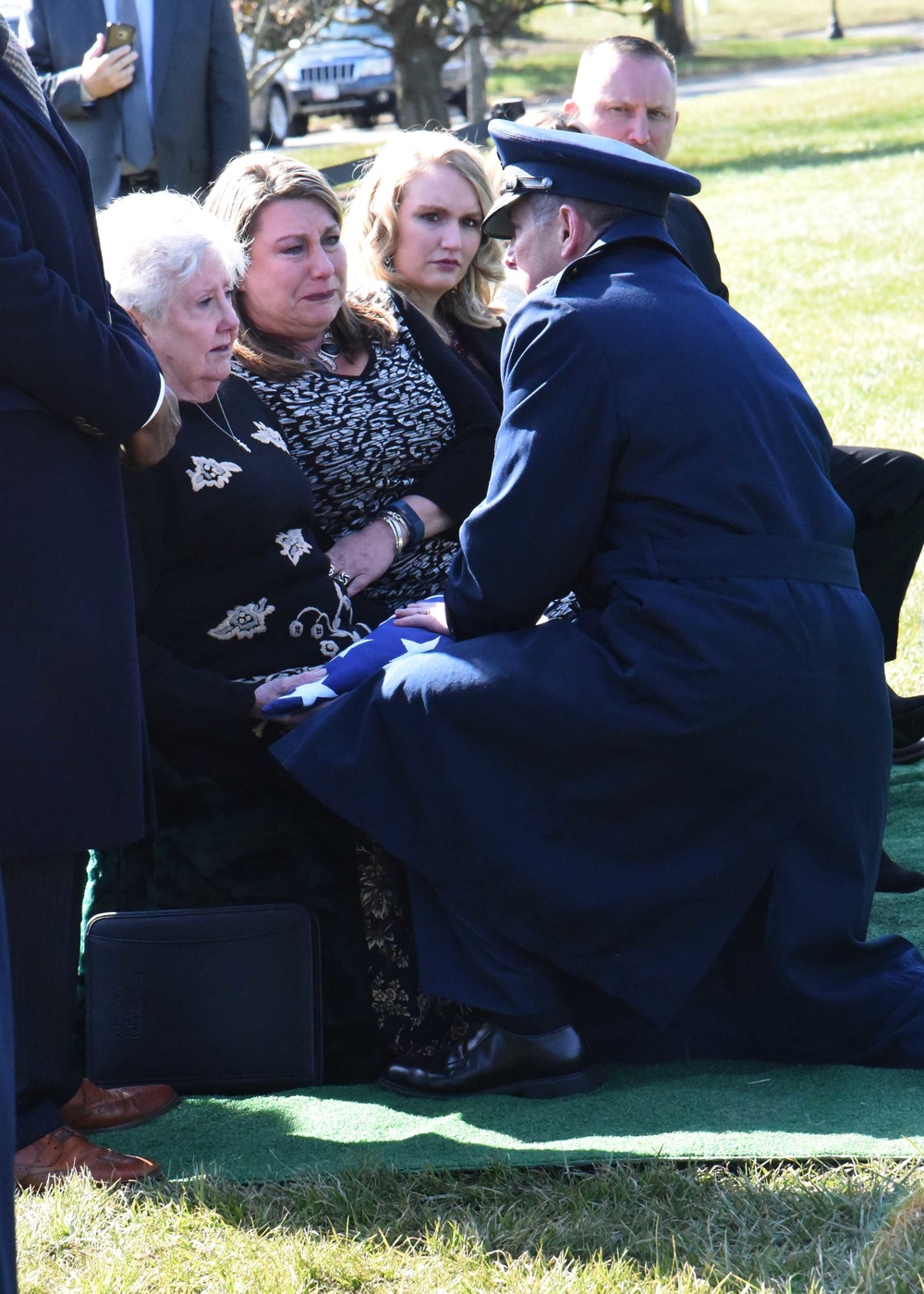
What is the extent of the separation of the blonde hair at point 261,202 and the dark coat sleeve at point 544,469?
925 mm

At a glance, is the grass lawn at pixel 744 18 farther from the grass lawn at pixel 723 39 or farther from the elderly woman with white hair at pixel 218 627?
the elderly woman with white hair at pixel 218 627

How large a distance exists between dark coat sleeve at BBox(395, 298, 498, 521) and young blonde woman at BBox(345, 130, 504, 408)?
219 millimetres

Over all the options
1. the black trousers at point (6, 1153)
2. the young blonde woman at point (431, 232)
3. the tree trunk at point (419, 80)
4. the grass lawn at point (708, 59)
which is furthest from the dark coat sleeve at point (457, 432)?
the grass lawn at point (708, 59)

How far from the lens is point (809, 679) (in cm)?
291

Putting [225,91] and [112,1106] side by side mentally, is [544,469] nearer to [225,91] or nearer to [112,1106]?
[112,1106]

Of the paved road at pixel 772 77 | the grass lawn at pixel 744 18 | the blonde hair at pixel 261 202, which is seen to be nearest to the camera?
the blonde hair at pixel 261 202

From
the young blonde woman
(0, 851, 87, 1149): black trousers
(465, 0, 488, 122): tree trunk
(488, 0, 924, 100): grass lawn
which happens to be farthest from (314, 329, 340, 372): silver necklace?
(488, 0, 924, 100): grass lawn

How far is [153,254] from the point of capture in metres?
3.24

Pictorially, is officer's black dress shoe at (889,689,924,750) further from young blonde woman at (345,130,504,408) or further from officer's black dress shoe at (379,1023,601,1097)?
officer's black dress shoe at (379,1023,601,1097)

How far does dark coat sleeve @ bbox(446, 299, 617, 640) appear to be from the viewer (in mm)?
2906

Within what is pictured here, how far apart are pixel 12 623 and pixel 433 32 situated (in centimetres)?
1916

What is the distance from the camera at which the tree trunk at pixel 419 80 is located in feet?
66.5

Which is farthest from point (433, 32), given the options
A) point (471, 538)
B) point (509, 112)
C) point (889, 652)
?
point (471, 538)

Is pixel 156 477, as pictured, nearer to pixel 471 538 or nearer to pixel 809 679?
pixel 471 538
